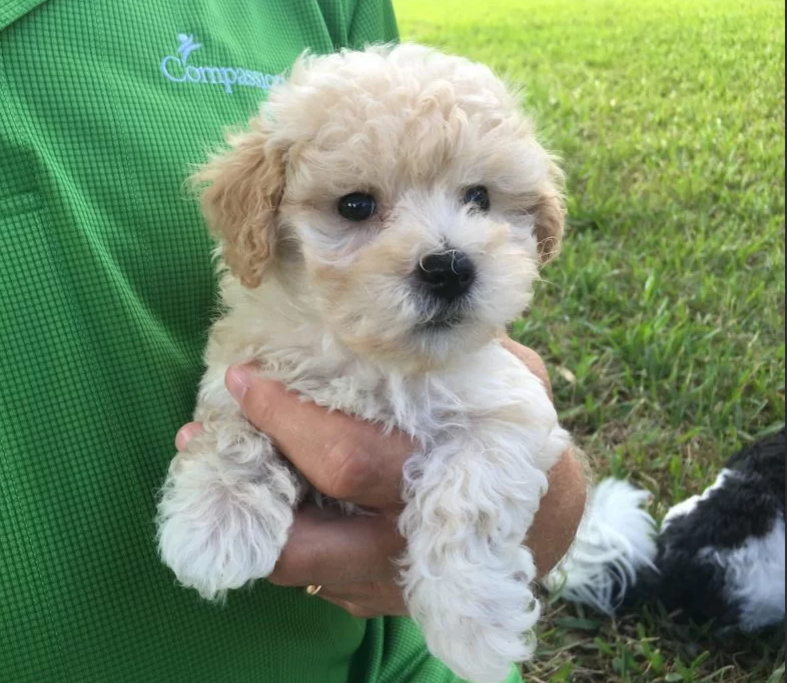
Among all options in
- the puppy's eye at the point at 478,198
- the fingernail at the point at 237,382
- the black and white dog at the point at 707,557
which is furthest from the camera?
the black and white dog at the point at 707,557

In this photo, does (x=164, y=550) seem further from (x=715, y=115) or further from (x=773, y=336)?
(x=715, y=115)

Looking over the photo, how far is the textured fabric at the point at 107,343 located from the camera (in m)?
1.79

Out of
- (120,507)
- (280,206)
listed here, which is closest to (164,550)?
(120,507)

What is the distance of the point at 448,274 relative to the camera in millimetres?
1868

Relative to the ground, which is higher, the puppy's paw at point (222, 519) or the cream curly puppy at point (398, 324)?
the cream curly puppy at point (398, 324)

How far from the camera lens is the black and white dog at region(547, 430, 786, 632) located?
3287 mm

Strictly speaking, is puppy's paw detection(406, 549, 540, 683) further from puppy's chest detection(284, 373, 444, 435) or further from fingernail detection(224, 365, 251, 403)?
fingernail detection(224, 365, 251, 403)

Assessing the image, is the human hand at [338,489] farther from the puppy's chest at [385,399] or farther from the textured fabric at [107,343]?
the textured fabric at [107,343]

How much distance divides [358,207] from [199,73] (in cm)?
65

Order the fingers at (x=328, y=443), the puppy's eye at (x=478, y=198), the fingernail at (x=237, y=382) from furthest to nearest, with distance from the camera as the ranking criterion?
1. the puppy's eye at (x=478, y=198)
2. the fingernail at (x=237, y=382)
3. the fingers at (x=328, y=443)

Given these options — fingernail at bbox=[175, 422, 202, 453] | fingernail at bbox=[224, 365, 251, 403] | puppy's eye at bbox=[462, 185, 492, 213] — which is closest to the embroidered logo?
puppy's eye at bbox=[462, 185, 492, 213]

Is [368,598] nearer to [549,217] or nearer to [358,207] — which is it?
[358,207]

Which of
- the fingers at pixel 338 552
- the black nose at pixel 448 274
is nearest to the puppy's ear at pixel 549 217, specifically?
the black nose at pixel 448 274

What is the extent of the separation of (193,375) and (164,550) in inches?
20.8
